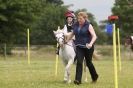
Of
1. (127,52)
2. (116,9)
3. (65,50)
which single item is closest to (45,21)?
(116,9)

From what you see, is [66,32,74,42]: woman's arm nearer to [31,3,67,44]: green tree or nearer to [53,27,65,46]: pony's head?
[53,27,65,46]: pony's head

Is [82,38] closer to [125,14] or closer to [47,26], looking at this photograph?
[47,26]

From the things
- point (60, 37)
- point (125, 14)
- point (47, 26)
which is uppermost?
point (60, 37)

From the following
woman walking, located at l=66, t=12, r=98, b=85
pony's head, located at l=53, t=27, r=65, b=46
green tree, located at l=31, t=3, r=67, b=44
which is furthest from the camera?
green tree, located at l=31, t=3, r=67, b=44

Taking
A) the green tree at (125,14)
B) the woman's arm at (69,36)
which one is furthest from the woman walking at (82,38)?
the green tree at (125,14)

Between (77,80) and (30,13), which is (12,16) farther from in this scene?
(77,80)

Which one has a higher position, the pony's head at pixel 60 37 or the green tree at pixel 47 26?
the pony's head at pixel 60 37

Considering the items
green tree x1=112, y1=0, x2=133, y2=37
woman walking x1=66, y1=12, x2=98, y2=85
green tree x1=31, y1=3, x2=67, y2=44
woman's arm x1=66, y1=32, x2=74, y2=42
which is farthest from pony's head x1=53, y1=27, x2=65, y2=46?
green tree x1=112, y1=0, x2=133, y2=37

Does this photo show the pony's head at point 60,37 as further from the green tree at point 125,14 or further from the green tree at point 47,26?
the green tree at point 125,14

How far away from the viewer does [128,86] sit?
15633mm

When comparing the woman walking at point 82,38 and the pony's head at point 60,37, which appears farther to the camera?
the pony's head at point 60,37

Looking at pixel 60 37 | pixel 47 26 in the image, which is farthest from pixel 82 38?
pixel 47 26

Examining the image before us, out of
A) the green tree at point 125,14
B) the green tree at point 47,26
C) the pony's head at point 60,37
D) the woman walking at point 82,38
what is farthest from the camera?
the green tree at point 47,26

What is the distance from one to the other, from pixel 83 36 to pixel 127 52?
4024cm
